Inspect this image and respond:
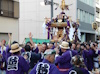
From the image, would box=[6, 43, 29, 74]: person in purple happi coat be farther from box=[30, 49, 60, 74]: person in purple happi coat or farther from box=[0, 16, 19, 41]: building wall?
box=[0, 16, 19, 41]: building wall

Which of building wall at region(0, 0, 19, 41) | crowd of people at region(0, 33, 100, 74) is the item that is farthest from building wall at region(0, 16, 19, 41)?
crowd of people at region(0, 33, 100, 74)

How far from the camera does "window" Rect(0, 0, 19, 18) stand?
902 inches

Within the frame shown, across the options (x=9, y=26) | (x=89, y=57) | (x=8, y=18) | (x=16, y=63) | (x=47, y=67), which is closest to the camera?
(x=47, y=67)

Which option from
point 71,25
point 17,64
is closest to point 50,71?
point 17,64

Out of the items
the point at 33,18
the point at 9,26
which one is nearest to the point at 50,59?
the point at 9,26

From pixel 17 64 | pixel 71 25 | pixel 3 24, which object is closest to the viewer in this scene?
pixel 17 64

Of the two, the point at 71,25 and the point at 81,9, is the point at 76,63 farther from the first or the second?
the point at 81,9

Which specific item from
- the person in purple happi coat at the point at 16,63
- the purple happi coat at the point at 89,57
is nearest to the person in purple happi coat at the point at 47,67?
the person in purple happi coat at the point at 16,63

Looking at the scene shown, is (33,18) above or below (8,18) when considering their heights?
above

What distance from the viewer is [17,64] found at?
670 cm

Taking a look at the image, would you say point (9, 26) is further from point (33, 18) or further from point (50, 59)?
point (50, 59)

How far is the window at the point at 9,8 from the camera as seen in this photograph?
75.2 ft

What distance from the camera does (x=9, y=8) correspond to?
23.8m

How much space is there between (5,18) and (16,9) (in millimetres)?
1843
